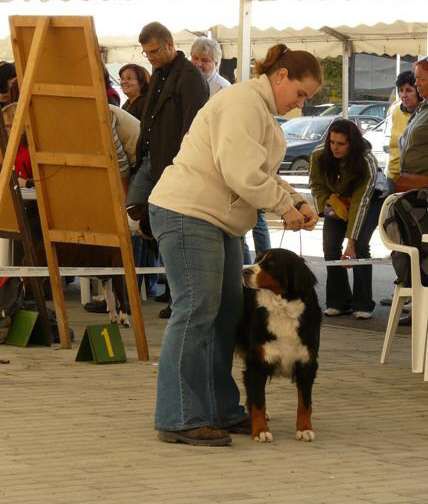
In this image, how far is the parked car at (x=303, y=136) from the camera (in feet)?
101

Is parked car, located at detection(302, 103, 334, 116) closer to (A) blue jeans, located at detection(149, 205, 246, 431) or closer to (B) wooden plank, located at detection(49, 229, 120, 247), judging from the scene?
(B) wooden plank, located at detection(49, 229, 120, 247)

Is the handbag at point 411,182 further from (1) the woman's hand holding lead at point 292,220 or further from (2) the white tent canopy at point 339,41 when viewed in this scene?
(2) the white tent canopy at point 339,41

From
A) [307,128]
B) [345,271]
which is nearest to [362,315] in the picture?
[345,271]

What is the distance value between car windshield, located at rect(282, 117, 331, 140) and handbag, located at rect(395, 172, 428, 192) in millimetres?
21851

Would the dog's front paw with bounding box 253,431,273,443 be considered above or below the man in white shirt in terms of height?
below

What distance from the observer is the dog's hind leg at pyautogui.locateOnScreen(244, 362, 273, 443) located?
6.11 m

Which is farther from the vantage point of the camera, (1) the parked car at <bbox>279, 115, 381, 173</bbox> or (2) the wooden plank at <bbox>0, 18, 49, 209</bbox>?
(1) the parked car at <bbox>279, 115, 381, 173</bbox>

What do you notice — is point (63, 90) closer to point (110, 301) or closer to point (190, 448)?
point (110, 301)

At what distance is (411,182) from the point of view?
373 inches

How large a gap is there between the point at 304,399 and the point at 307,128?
85.0 ft

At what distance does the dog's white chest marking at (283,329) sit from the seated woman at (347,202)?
4658mm

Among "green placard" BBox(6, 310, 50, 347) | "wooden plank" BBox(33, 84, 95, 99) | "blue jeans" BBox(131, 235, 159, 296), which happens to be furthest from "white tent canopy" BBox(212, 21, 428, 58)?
"wooden plank" BBox(33, 84, 95, 99)

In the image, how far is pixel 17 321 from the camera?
9047mm

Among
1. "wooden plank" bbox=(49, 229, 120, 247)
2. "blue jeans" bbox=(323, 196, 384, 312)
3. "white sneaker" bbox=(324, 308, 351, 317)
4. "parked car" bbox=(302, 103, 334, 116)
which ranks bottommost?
"parked car" bbox=(302, 103, 334, 116)
